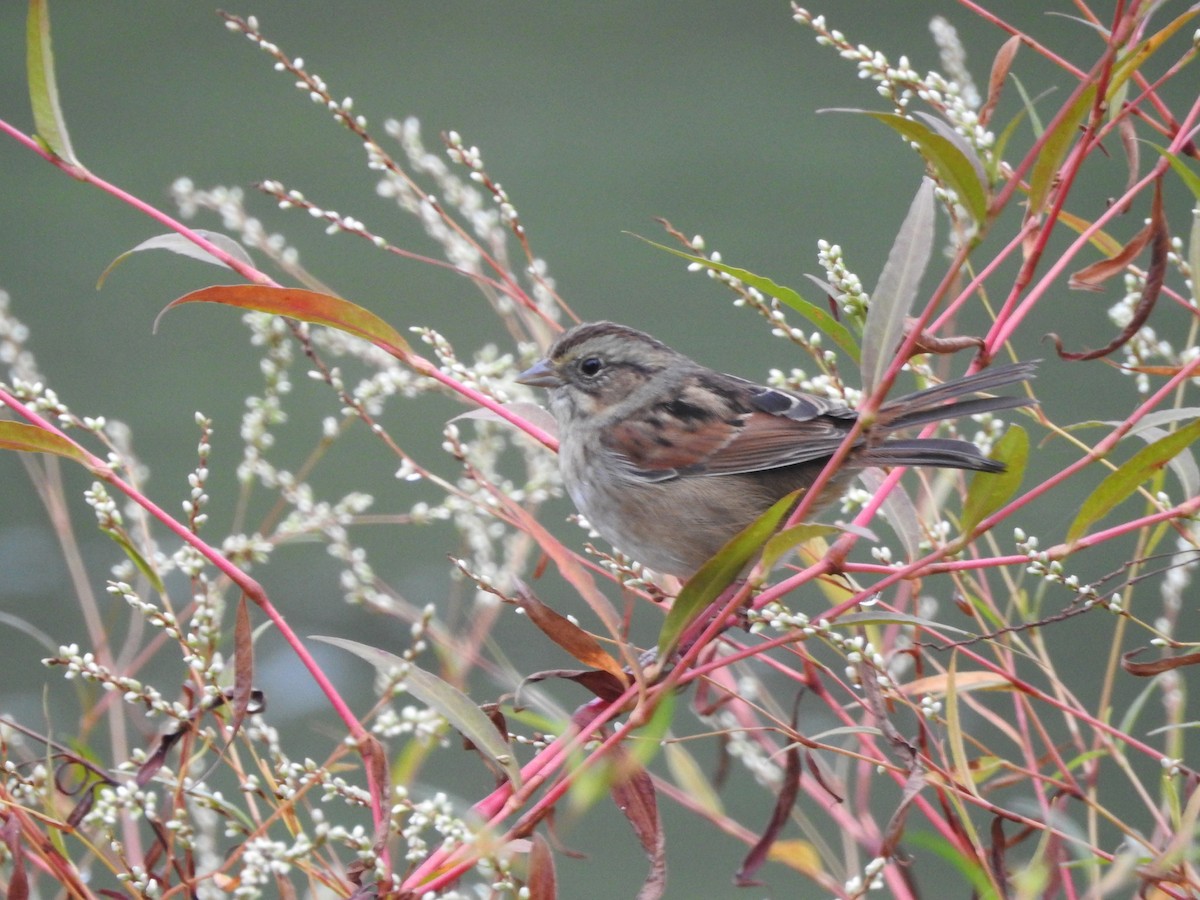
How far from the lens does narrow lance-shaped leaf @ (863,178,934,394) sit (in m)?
1.14

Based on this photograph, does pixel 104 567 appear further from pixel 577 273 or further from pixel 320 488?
pixel 577 273

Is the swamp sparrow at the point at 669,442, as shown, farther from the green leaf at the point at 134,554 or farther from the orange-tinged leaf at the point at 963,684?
the green leaf at the point at 134,554

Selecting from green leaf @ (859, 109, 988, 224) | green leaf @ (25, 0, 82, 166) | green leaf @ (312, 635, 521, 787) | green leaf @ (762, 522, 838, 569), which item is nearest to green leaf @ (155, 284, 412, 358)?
→ green leaf @ (25, 0, 82, 166)

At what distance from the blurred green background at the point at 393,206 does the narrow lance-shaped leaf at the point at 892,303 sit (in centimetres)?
281

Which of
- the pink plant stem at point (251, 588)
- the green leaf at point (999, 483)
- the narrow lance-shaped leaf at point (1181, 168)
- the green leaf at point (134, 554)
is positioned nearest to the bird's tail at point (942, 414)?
the green leaf at point (999, 483)

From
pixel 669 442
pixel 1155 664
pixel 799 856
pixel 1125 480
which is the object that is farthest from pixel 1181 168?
pixel 669 442

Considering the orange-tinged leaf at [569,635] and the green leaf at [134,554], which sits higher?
the green leaf at [134,554]

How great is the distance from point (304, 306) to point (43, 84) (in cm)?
32

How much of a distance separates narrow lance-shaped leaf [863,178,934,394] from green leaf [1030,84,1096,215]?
0.09m

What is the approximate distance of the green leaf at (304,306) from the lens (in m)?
1.28

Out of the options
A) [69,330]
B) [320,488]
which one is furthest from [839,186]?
[69,330]

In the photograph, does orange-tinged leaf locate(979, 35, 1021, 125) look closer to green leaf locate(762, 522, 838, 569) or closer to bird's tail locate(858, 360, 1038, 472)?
bird's tail locate(858, 360, 1038, 472)

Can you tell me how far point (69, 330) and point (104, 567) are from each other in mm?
1215

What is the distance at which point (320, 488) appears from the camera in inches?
173
